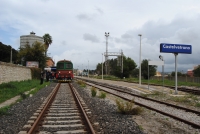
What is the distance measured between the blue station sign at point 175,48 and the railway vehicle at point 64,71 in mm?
A: 20044

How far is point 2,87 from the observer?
19.6m

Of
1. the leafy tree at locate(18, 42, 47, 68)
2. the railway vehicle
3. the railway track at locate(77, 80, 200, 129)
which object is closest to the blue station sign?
the railway track at locate(77, 80, 200, 129)

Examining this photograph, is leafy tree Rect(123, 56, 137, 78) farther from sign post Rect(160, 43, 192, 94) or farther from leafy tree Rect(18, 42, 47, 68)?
sign post Rect(160, 43, 192, 94)

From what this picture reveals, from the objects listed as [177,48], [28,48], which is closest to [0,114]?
[177,48]

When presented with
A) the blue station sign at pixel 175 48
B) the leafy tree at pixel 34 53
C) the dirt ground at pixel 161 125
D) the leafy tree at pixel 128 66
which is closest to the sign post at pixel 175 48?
the blue station sign at pixel 175 48

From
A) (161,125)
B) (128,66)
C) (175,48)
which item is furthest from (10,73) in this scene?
(128,66)

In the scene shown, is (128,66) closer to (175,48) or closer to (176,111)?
(175,48)

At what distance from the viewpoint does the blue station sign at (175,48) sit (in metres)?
20.8

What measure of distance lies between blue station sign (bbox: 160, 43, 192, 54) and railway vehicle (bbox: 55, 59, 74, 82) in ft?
65.8

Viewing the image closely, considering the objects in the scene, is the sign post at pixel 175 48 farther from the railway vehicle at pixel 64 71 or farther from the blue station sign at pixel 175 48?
the railway vehicle at pixel 64 71

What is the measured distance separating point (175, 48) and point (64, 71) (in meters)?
20.8

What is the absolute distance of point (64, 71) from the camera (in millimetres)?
37906

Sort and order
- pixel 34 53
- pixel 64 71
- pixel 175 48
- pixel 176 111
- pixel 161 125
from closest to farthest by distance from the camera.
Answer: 1. pixel 161 125
2. pixel 176 111
3. pixel 175 48
4. pixel 64 71
5. pixel 34 53

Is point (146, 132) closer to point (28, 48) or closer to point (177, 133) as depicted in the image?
point (177, 133)
